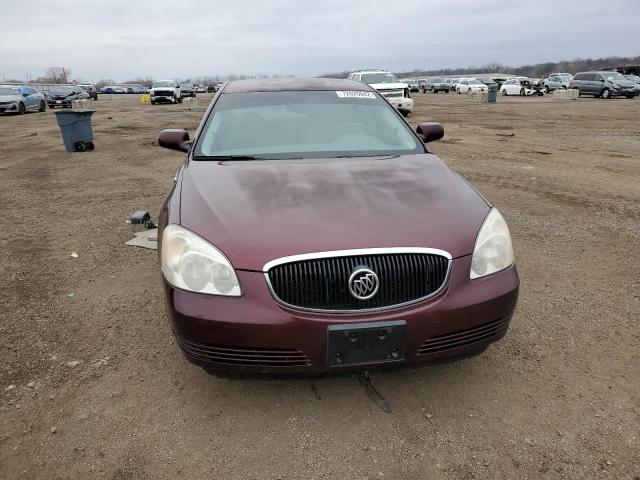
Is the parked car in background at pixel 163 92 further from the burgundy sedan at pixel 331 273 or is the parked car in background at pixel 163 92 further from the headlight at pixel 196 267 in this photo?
the headlight at pixel 196 267

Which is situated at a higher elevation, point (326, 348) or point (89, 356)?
point (326, 348)

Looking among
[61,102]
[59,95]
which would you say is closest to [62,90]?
[59,95]

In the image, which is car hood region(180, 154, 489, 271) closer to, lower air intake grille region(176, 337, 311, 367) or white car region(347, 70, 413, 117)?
lower air intake grille region(176, 337, 311, 367)

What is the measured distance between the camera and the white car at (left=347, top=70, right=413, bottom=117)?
19031mm

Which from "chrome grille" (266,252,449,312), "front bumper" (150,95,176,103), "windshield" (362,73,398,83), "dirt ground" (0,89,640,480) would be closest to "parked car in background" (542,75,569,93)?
"windshield" (362,73,398,83)

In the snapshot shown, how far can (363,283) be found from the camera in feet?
6.77

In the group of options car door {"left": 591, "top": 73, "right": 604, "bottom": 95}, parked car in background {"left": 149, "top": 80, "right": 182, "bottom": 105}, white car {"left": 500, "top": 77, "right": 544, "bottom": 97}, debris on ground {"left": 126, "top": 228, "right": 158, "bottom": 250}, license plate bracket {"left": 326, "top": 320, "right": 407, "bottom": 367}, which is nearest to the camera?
license plate bracket {"left": 326, "top": 320, "right": 407, "bottom": 367}

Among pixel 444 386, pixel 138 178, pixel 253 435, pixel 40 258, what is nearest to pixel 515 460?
pixel 444 386

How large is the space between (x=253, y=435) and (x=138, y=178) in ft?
22.8

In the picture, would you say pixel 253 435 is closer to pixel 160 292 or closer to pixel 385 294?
Answer: pixel 385 294

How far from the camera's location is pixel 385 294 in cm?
212

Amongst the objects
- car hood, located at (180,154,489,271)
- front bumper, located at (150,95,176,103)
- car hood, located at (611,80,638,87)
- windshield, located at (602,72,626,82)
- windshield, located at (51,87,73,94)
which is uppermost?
windshield, located at (602,72,626,82)

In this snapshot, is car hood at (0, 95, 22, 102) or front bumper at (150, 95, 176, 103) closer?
car hood at (0, 95, 22, 102)

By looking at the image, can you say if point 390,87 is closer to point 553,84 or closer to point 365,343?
point 365,343
